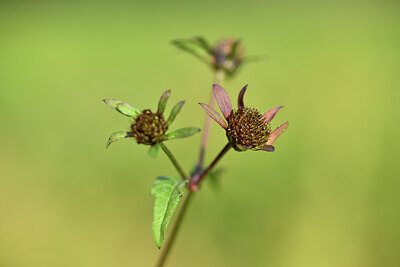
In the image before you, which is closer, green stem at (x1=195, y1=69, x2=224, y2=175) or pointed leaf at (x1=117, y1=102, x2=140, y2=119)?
pointed leaf at (x1=117, y1=102, x2=140, y2=119)

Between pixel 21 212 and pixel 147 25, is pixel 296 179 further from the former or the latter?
pixel 147 25

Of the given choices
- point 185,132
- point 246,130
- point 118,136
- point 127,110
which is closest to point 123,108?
point 127,110

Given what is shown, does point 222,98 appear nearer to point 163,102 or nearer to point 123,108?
point 163,102

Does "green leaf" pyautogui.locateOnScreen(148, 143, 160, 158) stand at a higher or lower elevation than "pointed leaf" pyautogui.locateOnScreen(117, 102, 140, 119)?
lower

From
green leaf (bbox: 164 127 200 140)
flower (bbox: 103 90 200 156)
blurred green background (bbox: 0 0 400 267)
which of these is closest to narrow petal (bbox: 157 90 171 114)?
flower (bbox: 103 90 200 156)

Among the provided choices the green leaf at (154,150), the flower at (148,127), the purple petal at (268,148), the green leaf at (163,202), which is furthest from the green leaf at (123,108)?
the purple petal at (268,148)

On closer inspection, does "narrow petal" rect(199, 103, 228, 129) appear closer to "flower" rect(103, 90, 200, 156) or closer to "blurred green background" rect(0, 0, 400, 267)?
"flower" rect(103, 90, 200, 156)
